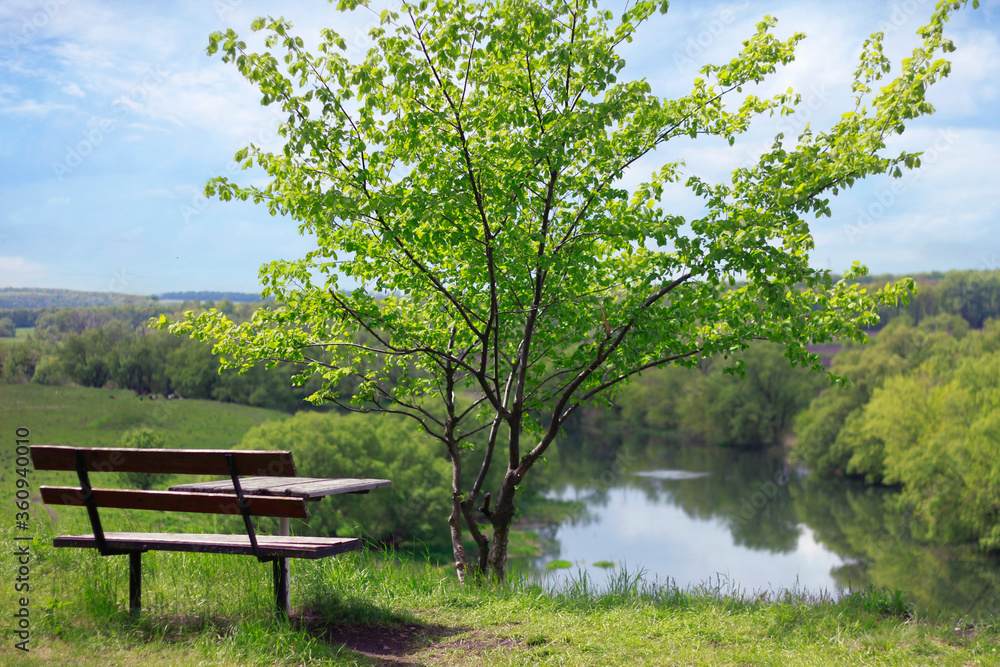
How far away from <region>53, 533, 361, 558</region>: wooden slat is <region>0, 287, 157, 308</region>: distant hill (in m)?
18.5

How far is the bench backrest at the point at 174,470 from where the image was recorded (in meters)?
3.73

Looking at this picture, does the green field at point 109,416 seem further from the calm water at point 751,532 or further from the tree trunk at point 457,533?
the calm water at point 751,532

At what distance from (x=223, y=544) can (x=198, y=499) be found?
0.93 ft

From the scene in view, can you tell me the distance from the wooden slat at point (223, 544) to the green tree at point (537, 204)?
6.85 ft

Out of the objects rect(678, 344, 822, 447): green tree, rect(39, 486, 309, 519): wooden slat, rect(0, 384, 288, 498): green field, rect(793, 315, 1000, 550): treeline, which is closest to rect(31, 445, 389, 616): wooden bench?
rect(39, 486, 309, 519): wooden slat

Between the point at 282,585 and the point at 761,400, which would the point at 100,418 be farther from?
the point at 761,400

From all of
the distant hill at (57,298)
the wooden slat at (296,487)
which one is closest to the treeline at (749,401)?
the distant hill at (57,298)

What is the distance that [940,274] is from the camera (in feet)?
404

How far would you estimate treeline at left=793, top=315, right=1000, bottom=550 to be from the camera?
99.7ft

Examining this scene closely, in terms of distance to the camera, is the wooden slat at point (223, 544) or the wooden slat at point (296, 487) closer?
the wooden slat at point (223, 544)

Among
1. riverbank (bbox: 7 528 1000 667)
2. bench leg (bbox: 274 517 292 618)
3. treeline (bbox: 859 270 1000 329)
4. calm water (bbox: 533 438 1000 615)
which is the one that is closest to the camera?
riverbank (bbox: 7 528 1000 667)

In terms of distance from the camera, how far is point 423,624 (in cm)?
440

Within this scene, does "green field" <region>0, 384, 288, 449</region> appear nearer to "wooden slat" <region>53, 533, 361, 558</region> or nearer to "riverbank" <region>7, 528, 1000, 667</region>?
"riverbank" <region>7, 528, 1000, 667</region>

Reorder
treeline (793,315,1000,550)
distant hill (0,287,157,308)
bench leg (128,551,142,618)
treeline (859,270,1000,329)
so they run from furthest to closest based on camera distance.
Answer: treeline (859,270,1000,329), treeline (793,315,1000,550), distant hill (0,287,157,308), bench leg (128,551,142,618)
